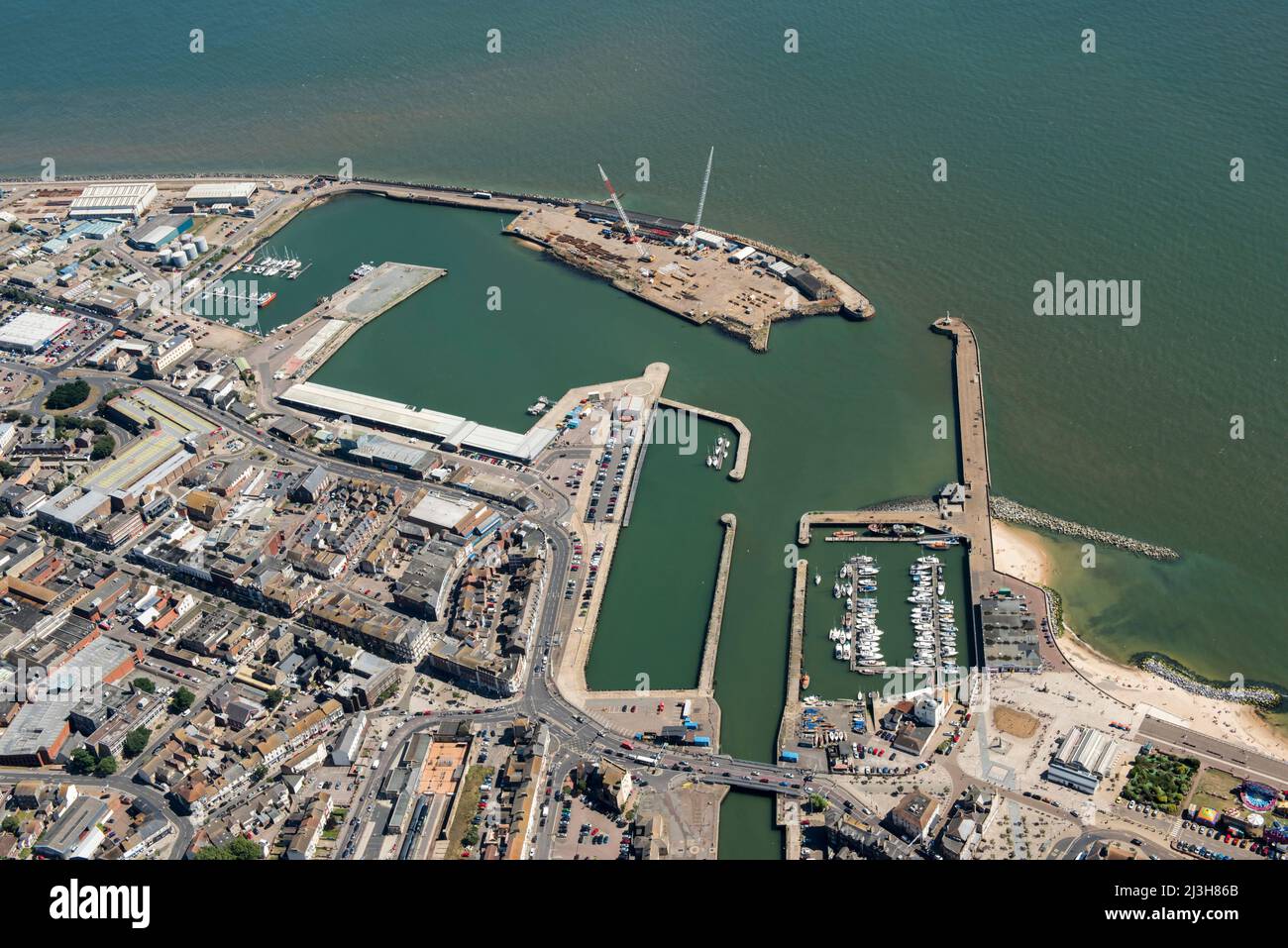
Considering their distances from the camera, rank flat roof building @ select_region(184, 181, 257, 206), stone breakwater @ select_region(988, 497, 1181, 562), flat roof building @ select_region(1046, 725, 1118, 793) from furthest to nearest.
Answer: flat roof building @ select_region(184, 181, 257, 206) → stone breakwater @ select_region(988, 497, 1181, 562) → flat roof building @ select_region(1046, 725, 1118, 793)

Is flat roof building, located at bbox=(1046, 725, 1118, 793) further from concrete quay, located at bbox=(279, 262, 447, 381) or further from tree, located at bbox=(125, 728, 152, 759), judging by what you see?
concrete quay, located at bbox=(279, 262, 447, 381)

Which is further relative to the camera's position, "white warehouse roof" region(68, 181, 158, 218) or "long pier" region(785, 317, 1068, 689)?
"white warehouse roof" region(68, 181, 158, 218)

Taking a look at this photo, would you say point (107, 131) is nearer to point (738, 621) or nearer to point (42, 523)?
point (42, 523)

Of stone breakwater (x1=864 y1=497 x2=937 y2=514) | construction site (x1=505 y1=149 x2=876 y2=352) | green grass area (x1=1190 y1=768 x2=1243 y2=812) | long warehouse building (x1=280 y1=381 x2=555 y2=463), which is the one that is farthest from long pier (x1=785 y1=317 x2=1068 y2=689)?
long warehouse building (x1=280 y1=381 x2=555 y2=463)

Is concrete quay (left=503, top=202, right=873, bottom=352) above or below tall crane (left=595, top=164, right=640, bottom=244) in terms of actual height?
below

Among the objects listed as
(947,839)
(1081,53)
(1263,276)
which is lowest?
(947,839)

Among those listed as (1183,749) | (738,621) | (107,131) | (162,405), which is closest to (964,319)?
(738,621)
